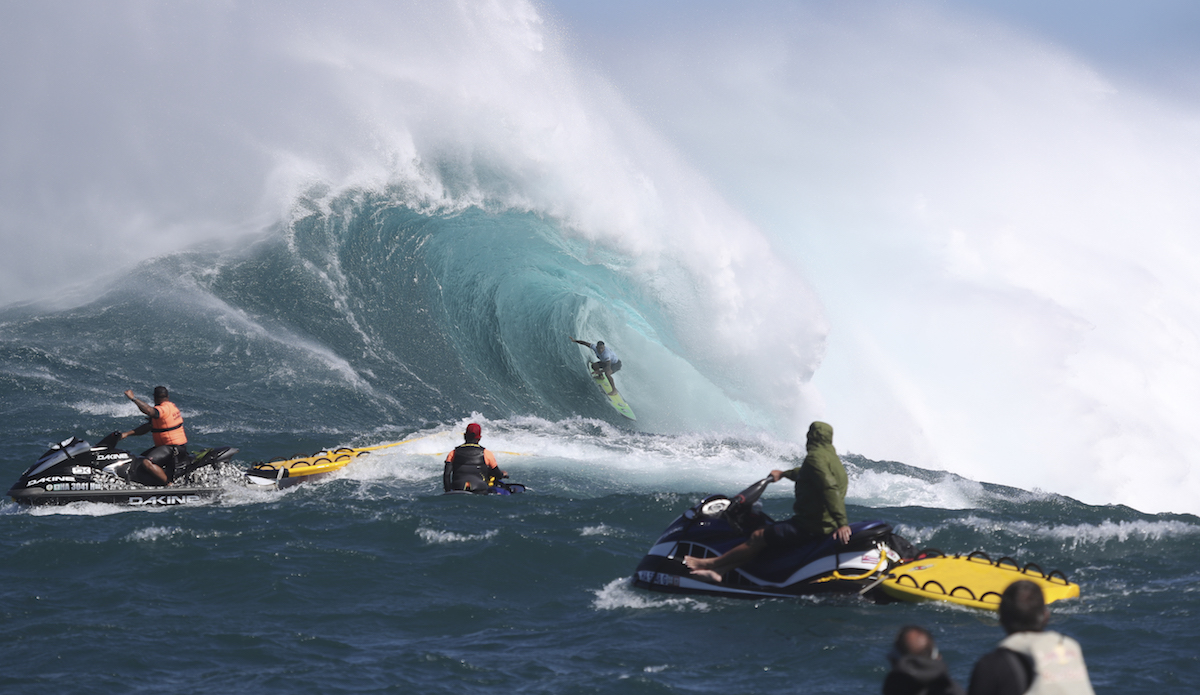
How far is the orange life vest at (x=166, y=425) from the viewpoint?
44.7ft

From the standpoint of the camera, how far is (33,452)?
15.4 meters

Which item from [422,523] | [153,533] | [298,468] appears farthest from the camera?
[298,468]

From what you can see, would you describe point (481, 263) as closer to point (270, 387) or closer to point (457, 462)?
point (270, 387)

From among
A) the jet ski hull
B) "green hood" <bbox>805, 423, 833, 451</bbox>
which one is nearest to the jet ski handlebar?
"green hood" <bbox>805, 423, 833, 451</bbox>

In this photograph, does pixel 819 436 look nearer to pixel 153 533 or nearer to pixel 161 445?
pixel 153 533

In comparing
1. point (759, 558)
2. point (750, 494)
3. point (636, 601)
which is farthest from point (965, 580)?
point (636, 601)

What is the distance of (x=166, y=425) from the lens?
13.7m

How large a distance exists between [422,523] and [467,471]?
2.07 meters

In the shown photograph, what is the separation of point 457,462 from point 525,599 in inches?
178

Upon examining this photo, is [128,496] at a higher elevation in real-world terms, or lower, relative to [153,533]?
higher

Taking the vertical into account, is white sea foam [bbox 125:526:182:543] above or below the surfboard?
below

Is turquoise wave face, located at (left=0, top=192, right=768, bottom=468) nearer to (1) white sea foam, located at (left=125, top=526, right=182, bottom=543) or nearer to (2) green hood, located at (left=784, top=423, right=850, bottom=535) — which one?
(1) white sea foam, located at (left=125, top=526, right=182, bottom=543)

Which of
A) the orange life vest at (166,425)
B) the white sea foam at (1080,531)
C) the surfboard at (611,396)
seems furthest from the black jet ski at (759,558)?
the surfboard at (611,396)

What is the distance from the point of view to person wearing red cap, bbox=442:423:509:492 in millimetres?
13625
